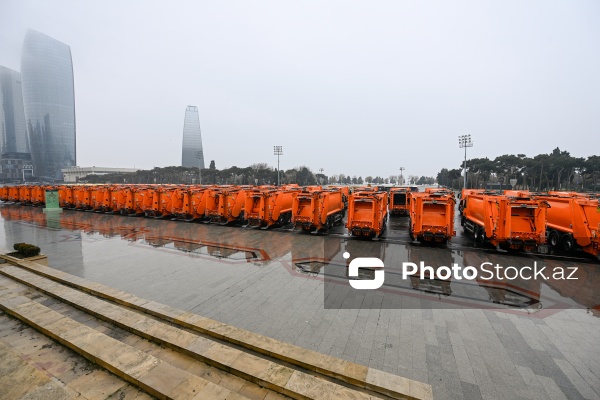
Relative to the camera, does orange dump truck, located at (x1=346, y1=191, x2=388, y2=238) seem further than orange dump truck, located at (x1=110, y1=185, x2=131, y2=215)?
No

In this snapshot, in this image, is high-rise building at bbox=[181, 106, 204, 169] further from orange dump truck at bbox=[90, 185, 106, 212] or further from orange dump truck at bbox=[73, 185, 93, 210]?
orange dump truck at bbox=[90, 185, 106, 212]

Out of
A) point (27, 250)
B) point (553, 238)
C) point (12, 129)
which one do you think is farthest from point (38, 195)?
point (12, 129)

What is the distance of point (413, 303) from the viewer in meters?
6.74

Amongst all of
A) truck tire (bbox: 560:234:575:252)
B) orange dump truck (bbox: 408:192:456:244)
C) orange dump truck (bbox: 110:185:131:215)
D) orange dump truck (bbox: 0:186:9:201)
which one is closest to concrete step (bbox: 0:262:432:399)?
orange dump truck (bbox: 408:192:456:244)

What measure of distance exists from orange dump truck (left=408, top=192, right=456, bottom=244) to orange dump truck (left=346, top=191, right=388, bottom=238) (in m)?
1.68

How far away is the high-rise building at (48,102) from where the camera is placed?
12562 cm

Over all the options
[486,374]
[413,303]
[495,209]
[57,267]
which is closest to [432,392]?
[486,374]

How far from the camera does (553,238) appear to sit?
12.4 m

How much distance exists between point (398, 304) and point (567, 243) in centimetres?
1014

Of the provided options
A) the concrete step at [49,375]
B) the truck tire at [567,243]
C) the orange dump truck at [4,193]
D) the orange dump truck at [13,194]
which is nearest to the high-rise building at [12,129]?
the orange dump truck at [4,193]

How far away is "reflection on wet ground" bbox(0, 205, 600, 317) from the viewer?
23.0 ft

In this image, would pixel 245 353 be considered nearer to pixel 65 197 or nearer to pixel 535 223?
pixel 535 223

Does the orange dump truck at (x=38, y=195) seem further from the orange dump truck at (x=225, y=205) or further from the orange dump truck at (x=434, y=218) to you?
the orange dump truck at (x=434, y=218)

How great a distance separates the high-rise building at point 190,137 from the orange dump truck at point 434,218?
512 ft
